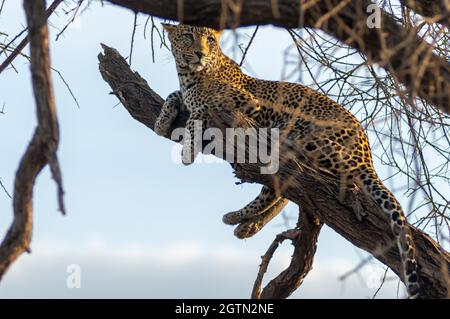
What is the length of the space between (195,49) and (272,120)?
4.29ft

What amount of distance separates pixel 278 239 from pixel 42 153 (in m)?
2.91

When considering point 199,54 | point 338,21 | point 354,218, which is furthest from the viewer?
point 199,54

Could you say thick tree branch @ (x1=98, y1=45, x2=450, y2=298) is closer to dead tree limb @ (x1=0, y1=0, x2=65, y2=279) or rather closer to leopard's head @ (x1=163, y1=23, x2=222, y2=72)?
dead tree limb @ (x1=0, y1=0, x2=65, y2=279)

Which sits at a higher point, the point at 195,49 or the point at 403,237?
the point at 195,49

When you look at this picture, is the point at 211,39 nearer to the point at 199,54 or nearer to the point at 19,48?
the point at 199,54

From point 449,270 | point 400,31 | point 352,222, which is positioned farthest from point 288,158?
point 400,31

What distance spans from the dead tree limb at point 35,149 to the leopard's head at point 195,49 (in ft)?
13.4

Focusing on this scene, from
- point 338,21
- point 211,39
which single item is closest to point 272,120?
point 211,39

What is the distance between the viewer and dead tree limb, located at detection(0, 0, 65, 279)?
159 inches

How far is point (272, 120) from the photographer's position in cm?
757

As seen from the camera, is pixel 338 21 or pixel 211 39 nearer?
pixel 338 21

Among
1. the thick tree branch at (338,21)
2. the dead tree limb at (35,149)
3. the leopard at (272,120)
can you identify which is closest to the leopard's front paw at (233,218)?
the leopard at (272,120)

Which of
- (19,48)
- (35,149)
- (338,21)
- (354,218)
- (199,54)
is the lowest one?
(35,149)

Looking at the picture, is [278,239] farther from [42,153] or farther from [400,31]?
[42,153]
